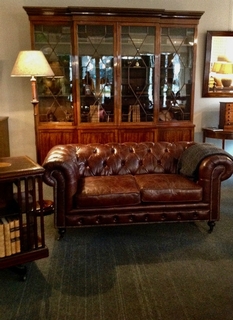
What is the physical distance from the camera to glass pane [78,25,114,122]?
4.34 m

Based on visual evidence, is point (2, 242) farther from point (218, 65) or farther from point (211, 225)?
point (218, 65)

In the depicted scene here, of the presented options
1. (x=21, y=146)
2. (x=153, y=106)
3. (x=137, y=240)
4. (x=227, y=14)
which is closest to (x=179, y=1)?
(x=227, y=14)

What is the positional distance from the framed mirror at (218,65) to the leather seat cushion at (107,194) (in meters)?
2.92

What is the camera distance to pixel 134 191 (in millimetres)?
2914

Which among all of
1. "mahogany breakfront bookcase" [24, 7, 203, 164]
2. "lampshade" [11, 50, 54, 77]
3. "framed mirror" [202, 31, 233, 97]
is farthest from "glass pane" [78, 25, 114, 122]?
"framed mirror" [202, 31, 233, 97]

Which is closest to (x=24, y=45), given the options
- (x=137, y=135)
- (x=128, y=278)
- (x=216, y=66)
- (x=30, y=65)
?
(x=30, y=65)

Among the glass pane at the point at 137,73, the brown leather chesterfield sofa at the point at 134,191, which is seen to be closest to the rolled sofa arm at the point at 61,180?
the brown leather chesterfield sofa at the point at 134,191

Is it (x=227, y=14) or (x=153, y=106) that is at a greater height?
(x=227, y=14)

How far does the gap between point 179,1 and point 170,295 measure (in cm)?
433

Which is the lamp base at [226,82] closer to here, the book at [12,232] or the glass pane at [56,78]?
the glass pane at [56,78]

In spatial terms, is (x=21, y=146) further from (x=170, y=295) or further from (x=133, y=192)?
(x=170, y=295)

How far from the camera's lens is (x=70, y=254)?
271 cm

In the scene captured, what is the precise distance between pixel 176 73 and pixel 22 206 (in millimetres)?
3256

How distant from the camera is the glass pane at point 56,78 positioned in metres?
4.33
